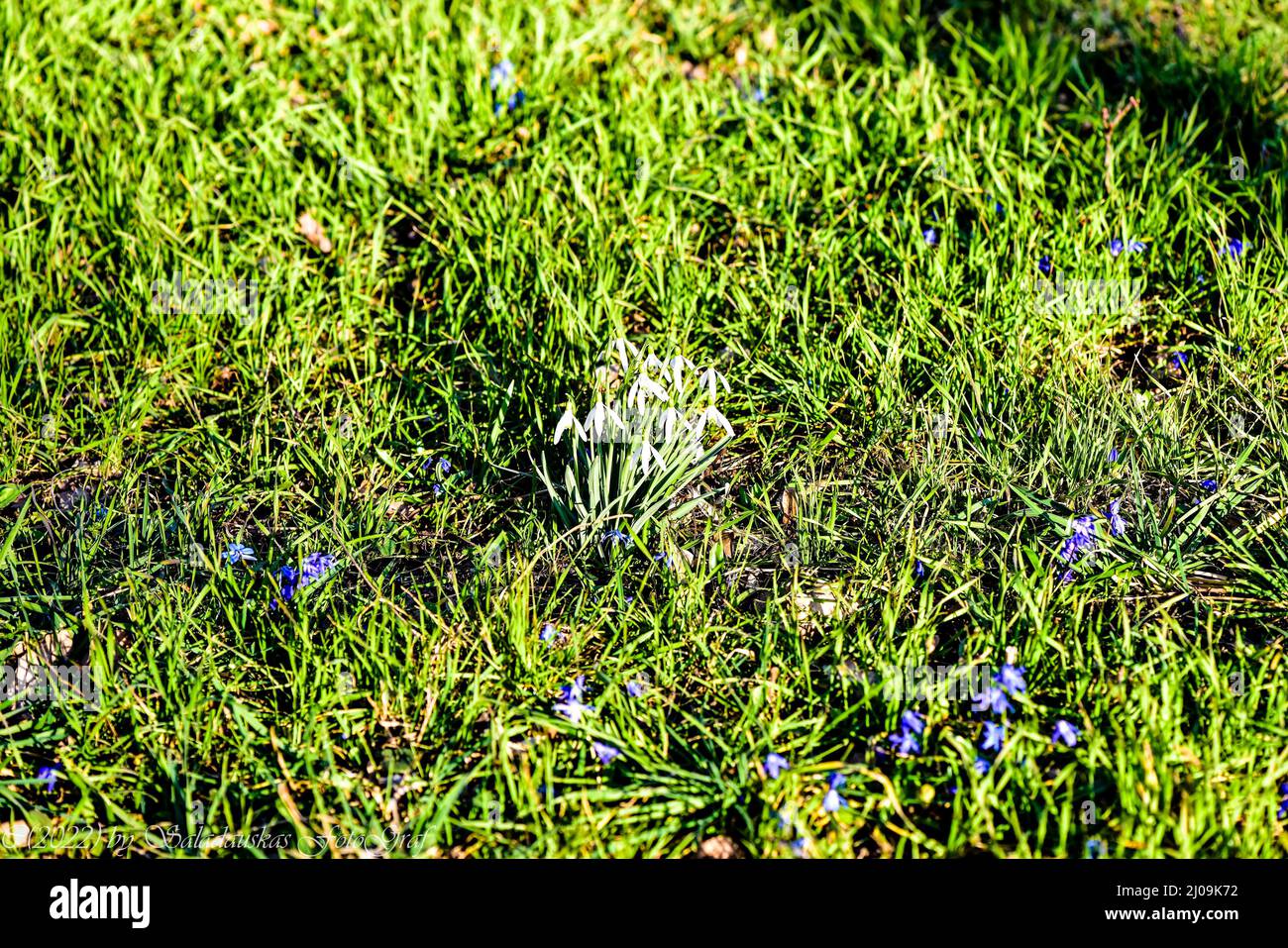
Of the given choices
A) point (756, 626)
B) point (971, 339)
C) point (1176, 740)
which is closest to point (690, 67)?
point (971, 339)

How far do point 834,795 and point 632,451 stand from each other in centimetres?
77

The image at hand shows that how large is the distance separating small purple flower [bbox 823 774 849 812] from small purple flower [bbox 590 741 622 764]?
371 mm

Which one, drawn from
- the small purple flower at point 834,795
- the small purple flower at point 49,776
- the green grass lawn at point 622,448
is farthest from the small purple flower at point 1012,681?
the small purple flower at point 49,776

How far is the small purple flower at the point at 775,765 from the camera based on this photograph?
1.86m

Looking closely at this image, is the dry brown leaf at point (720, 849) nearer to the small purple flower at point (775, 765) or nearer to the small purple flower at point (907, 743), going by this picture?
the small purple flower at point (775, 765)

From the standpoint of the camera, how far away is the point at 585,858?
5.96 feet

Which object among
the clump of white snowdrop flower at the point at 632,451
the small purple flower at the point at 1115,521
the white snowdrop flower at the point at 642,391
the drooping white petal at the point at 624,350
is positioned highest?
the drooping white petal at the point at 624,350

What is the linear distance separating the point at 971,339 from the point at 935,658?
91 centimetres

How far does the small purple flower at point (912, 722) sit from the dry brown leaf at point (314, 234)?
2.01m

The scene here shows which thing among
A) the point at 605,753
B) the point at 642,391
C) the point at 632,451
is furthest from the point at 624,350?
the point at 605,753

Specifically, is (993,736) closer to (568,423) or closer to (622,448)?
(622,448)

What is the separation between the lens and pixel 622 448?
2.21 metres

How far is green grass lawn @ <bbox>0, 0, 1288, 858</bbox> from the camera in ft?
6.23

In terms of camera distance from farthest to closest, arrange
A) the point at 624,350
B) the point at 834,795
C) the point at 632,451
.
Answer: the point at 624,350 < the point at 632,451 < the point at 834,795
